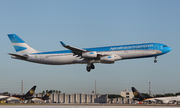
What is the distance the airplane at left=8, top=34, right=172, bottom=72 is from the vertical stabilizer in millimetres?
1275

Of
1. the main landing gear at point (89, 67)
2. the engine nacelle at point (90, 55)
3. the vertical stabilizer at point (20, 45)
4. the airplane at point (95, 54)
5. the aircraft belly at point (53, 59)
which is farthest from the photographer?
the vertical stabilizer at point (20, 45)

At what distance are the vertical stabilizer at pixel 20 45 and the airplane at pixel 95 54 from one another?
4.18 feet

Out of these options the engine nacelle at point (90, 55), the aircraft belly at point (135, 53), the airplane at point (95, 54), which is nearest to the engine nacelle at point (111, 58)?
the airplane at point (95, 54)

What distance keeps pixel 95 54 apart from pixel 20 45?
67.1 feet

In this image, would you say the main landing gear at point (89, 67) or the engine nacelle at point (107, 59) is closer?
the engine nacelle at point (107, 59)

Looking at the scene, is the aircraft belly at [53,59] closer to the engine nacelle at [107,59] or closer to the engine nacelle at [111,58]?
the engine nacelle at [107,59]

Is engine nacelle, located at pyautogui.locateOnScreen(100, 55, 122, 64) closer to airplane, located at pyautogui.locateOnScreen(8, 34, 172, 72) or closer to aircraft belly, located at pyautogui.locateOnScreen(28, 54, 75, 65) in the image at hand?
airplane, located at pyautogui.locateOnScreen(8, 34, 172, 72)

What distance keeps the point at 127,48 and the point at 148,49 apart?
4.38 metres

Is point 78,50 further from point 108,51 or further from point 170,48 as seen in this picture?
point 170,48

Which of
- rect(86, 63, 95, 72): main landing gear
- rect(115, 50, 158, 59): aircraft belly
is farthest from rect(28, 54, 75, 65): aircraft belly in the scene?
rect(115, 50, 158, 59): aircraft belly

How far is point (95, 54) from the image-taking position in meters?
46.9

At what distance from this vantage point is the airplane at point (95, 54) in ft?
152

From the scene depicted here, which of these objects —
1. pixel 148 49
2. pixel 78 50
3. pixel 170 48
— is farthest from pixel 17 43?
pixel 170 48

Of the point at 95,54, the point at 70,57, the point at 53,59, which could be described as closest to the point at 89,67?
the point at 70,57
